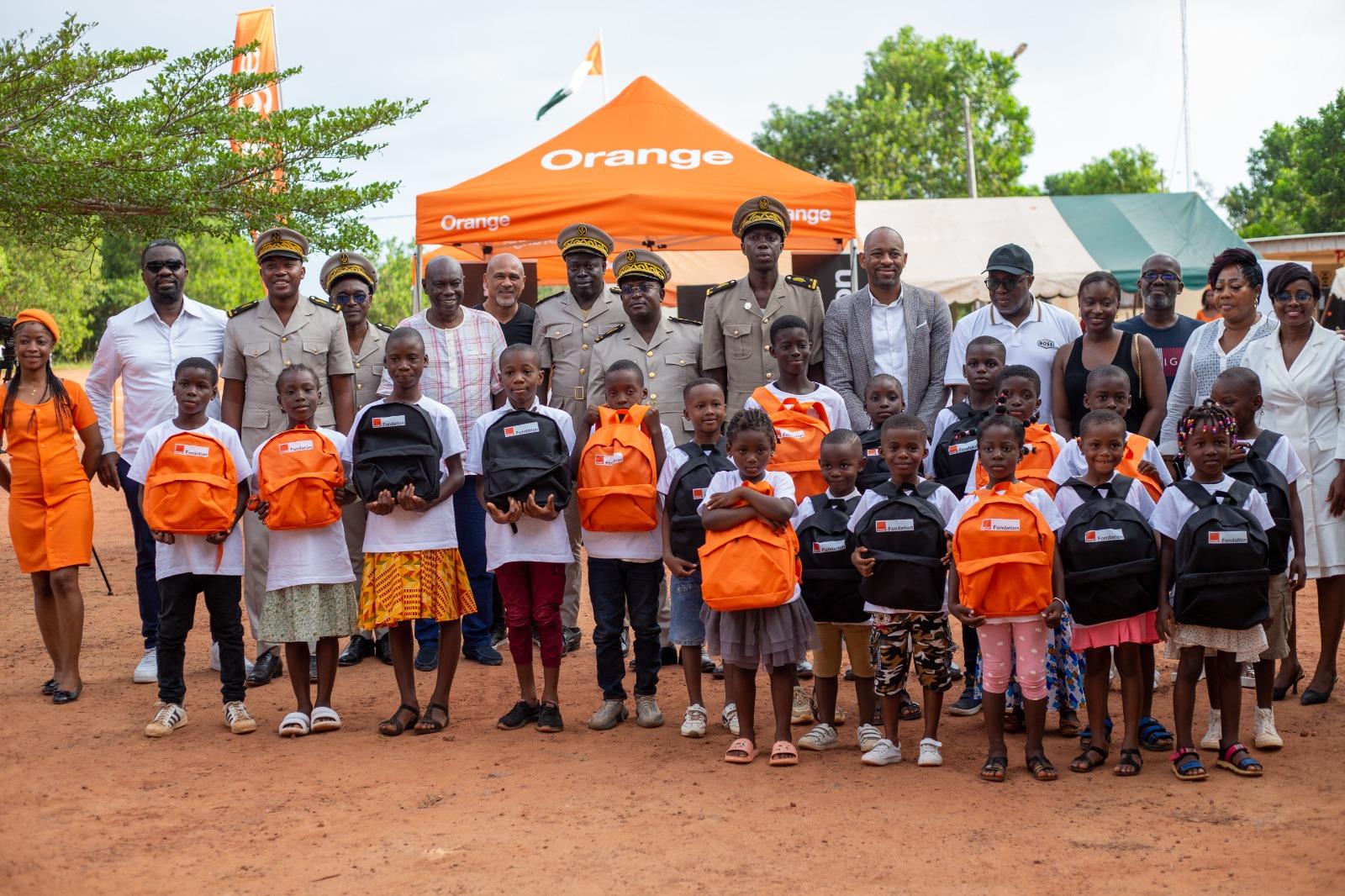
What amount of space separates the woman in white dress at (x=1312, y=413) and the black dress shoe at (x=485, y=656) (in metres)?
4.36

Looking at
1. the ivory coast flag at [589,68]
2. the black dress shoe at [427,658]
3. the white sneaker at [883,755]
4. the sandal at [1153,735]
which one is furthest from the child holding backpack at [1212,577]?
the ivory coast flag at [589,68]

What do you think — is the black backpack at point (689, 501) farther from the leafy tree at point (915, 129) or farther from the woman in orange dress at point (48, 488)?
the leafy tree at point (915, 129)

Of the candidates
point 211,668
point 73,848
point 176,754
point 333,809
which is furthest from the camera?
point 211,668

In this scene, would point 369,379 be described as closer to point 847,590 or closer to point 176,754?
point 176,754

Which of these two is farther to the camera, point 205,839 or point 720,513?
point 720,513

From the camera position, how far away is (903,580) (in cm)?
526

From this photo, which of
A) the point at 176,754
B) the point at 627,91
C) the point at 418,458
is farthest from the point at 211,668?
the point at 627,91

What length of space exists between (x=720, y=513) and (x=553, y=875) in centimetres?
181

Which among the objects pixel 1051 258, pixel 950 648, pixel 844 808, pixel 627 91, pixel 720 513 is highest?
pixel 627 91

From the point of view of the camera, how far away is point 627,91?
40.1 ft

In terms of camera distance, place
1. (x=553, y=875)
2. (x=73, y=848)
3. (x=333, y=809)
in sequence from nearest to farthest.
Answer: (x=553, y=875), (x=73, y=848), (x=333, y=809)

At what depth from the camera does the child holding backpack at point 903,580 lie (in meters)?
5.27

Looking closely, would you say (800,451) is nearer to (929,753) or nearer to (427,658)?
(929,753)

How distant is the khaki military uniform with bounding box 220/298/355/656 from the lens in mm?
6992
